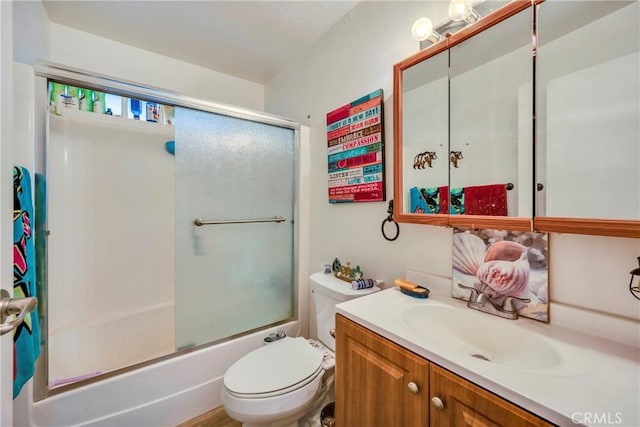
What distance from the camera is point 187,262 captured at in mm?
1556

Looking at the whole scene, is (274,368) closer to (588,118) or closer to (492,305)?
(492,305)

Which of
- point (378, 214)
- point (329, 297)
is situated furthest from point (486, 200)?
point (329, 297)

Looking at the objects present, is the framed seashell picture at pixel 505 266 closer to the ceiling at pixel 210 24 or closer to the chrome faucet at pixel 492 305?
the chrome faucet at pixel 492 305

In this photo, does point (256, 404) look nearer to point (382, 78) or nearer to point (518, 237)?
point (518, 237)

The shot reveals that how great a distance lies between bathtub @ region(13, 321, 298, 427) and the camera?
1165 millimetres

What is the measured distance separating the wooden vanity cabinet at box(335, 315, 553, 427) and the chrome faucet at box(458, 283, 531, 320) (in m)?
0.40

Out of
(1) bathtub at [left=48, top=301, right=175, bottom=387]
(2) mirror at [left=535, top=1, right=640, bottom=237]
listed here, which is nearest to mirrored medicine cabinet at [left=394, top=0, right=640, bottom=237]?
(2) mirror at [left=535, top=1, right=640, bottom=237]

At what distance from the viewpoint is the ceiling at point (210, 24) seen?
4.89 feet

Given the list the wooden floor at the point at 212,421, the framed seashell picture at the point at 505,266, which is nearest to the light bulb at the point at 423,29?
the framed seashell picture at the point at 505,266

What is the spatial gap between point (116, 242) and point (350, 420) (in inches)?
76.0

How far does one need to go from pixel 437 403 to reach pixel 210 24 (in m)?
2.21

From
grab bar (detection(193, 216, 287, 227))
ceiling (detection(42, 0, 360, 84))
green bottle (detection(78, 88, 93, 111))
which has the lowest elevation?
grab bar (detection(193, 216, 287, 227))

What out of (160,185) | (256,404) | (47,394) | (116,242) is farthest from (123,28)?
(256,404)

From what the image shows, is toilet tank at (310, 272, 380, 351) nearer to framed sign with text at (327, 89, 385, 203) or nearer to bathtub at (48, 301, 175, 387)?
framed sign with text at (327, 89, 385, 203)
